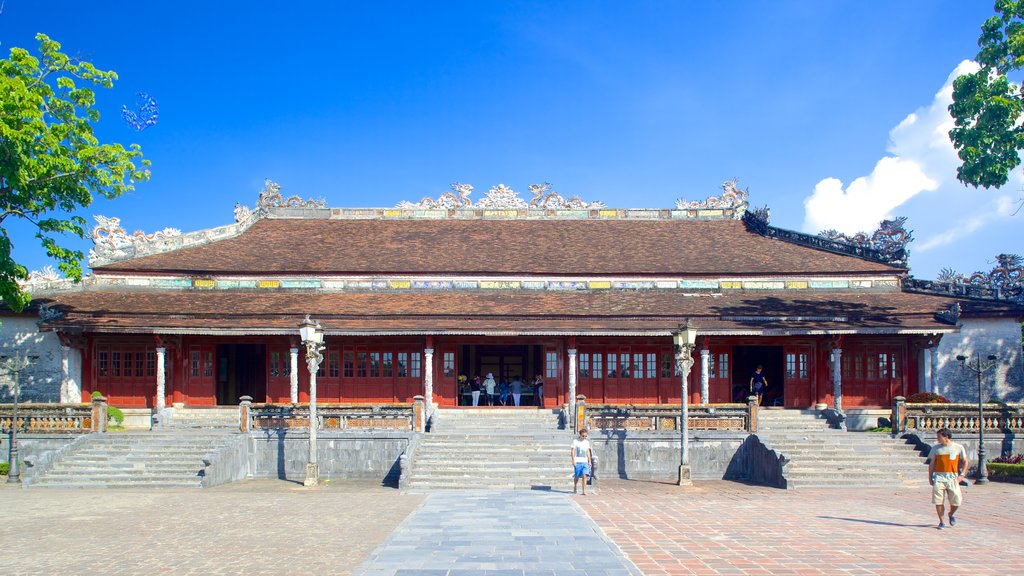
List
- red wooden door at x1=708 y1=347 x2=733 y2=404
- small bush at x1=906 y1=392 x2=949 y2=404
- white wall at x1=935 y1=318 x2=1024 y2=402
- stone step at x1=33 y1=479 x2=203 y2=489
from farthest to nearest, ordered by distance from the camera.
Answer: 1. red wooden door at x1=708 y1=347 x2=733 y2=404
2. white wall at x1=935 y1=318 x2=1024 y2=402
3. small bush at x1=906 y1=392 x2=949 y2=404
4. stone step at x1=33 y1=479 x2=203 y2=489

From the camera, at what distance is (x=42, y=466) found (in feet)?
62.1

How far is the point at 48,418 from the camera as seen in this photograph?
21.2m

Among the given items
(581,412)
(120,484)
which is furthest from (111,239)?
(581,412)

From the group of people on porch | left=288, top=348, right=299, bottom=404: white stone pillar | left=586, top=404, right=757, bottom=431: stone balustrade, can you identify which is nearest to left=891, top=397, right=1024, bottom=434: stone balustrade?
left=586, top=404, right=757, bottom=431: stone balustrade

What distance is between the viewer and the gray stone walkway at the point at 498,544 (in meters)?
9.53

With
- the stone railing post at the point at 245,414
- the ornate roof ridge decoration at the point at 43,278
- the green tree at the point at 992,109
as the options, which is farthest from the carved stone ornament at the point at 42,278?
the green tree at the point at 992,109

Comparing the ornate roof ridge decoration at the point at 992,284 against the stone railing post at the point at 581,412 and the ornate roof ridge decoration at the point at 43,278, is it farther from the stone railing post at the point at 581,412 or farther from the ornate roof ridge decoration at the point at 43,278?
the ornate roof ridge decoration at the point at 43,278

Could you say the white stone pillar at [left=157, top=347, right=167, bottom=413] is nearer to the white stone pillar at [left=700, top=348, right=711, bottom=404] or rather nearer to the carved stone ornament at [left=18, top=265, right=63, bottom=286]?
the carved stone ornament at [left=18, top=265, right=63, bottom=286]

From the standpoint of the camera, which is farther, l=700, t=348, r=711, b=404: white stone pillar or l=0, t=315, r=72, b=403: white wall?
l=0, t=315, r=72, b=403: white wall

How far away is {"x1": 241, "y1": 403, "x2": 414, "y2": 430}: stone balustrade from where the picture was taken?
2127 centimetres

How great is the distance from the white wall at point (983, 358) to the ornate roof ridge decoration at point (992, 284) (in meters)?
0.99

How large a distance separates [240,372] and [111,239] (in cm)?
694

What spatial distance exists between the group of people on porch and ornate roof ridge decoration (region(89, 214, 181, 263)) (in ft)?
44.7

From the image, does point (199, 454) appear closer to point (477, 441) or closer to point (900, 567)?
point (477, 441)
